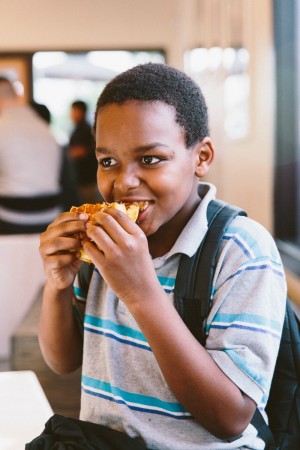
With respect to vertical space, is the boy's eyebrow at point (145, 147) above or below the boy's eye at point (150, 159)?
above

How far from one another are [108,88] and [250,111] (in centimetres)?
279

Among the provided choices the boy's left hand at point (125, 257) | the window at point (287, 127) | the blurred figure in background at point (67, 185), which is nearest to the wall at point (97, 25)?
the blurred figure in background at point (67, 185)

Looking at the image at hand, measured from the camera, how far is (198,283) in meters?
0.99

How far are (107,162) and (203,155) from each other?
0.61ft

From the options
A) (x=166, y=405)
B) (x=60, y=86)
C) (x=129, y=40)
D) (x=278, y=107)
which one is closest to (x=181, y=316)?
(x=166, y=405)

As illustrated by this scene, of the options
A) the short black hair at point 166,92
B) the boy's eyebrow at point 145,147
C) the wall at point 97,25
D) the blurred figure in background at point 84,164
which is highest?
the wall at point 97,25

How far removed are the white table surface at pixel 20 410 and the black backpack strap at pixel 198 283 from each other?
316 mm

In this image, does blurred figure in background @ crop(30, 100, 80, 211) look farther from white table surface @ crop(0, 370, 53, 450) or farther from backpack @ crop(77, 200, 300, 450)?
backpack @ crop(77, 200, 300, 450)

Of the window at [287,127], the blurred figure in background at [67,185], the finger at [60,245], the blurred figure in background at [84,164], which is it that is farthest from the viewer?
the blurred figure in background at [84,164]

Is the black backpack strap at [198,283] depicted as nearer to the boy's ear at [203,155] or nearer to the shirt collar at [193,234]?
the shirt collar at [193,234]

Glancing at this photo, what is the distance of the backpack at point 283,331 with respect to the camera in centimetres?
98

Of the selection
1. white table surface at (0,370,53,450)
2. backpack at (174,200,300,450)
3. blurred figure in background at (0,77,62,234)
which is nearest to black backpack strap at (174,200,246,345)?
backpack at (174,200,300,450)

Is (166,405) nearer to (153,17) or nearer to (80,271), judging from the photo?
(80,271)

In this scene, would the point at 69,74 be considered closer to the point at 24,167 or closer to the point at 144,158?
the point at 24,167
